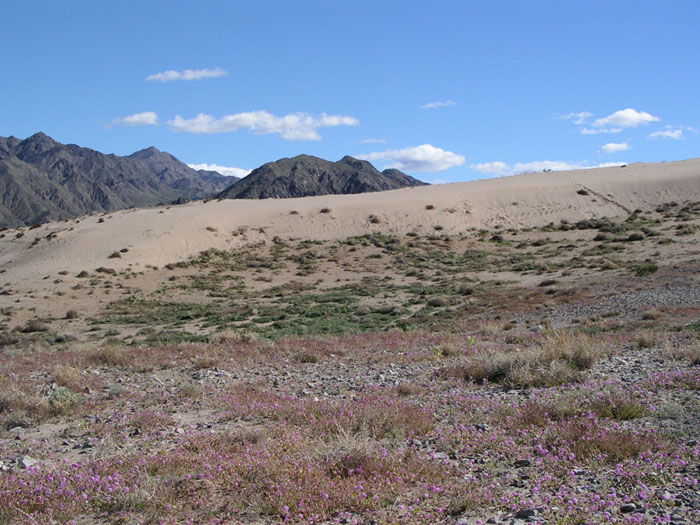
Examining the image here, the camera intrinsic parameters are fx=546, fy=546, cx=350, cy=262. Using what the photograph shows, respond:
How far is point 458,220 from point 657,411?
2068 inches

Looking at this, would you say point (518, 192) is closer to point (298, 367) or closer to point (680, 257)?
point (680, 257)

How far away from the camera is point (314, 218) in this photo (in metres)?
59.2

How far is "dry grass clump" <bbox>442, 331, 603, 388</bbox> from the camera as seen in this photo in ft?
27.6

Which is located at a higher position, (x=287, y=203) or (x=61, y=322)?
(x=287, y=203)

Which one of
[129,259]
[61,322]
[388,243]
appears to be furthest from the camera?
[388,243]

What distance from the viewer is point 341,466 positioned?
5.15 m

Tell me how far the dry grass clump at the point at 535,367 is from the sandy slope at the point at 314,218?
40419 millimetres

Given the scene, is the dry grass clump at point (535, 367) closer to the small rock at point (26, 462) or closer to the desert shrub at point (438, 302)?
the small rock at point (26, 462)

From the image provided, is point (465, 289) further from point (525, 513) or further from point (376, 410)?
point (525, 513)

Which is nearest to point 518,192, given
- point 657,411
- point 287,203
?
point 287,203

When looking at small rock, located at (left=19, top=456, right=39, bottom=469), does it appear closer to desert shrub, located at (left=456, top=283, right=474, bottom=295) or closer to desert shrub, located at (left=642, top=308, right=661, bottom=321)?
desert shrub, located at (left=642, top=308, right=661, bottom=321)

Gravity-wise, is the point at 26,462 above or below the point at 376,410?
above

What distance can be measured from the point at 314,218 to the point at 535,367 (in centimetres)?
5119

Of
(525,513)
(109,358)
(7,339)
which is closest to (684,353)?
(525,513)
